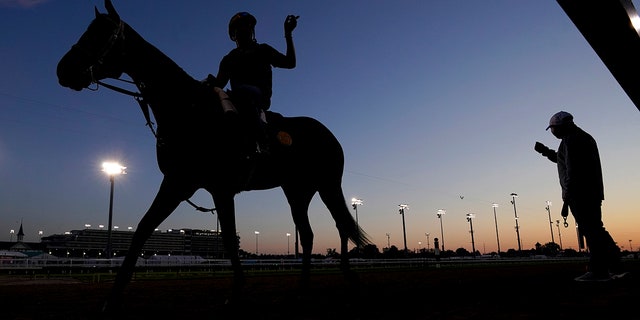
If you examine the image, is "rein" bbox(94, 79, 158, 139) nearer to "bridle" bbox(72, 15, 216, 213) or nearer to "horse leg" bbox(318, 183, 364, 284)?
"bridle" bbox(72, 15, 216, 213)

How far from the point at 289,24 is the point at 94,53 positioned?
2449mm

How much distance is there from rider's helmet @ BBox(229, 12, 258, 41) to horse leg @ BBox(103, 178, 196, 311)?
7.77 feet

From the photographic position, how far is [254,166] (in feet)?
14.9

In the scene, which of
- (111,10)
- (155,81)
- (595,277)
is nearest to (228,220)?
(155,81)

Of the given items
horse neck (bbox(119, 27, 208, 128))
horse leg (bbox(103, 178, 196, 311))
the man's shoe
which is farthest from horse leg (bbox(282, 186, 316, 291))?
the man's shoe

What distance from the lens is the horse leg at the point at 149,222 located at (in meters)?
3.48

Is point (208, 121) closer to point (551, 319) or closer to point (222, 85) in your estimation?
point (222, 85)

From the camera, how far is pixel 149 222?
12.0ft

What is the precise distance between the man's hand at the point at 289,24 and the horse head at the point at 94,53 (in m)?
2.10

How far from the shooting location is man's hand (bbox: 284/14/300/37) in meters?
5.31

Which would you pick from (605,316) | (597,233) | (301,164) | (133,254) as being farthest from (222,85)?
(597,233)

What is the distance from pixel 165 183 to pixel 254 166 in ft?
3.40

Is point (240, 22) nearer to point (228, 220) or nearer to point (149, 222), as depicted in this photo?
point (228, 220)

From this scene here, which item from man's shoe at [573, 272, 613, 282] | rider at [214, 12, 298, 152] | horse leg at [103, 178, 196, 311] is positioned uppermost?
rider at [214, 12, 298, 152]
